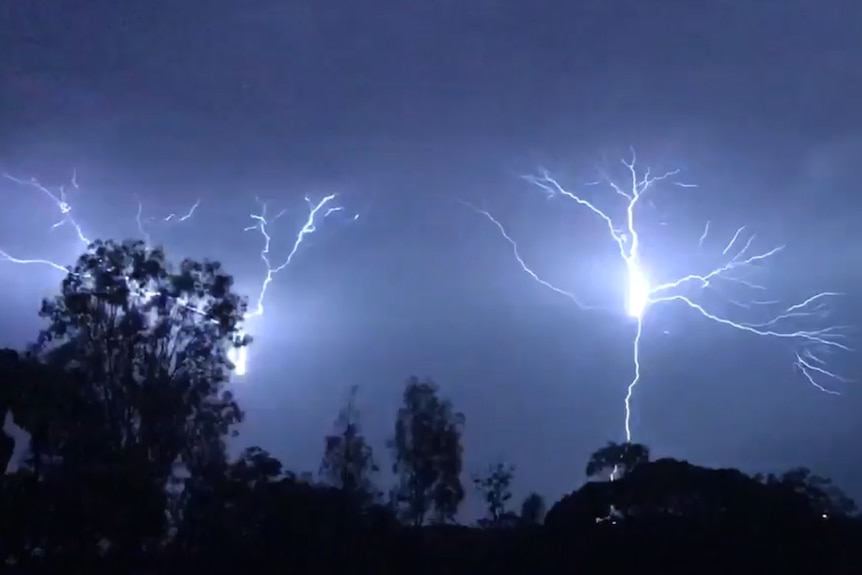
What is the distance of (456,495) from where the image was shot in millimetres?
39094

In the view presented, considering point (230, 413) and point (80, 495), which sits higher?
point (230, 413)

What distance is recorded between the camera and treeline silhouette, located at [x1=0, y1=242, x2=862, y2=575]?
29.0 metres

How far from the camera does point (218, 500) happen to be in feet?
104

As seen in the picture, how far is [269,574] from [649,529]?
388 inches

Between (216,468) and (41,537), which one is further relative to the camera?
(216,468)

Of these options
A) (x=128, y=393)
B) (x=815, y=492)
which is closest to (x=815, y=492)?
(x=815, y=492)

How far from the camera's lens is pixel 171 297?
3622 centimetres

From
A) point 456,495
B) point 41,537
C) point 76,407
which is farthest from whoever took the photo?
point 456,495

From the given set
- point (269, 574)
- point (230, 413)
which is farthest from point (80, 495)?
point (230, 413)

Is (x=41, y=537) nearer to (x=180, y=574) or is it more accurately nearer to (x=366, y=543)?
(x=180, y=574)

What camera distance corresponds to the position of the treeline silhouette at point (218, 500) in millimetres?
29000

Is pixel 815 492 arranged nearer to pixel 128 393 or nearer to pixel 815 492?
pixel 815 492

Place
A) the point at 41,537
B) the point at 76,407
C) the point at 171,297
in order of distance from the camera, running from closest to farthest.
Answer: the point at 41,537
the point at 76,407
the point at 171,297

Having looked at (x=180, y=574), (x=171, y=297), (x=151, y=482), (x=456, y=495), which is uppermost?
(x=171, y=297)
